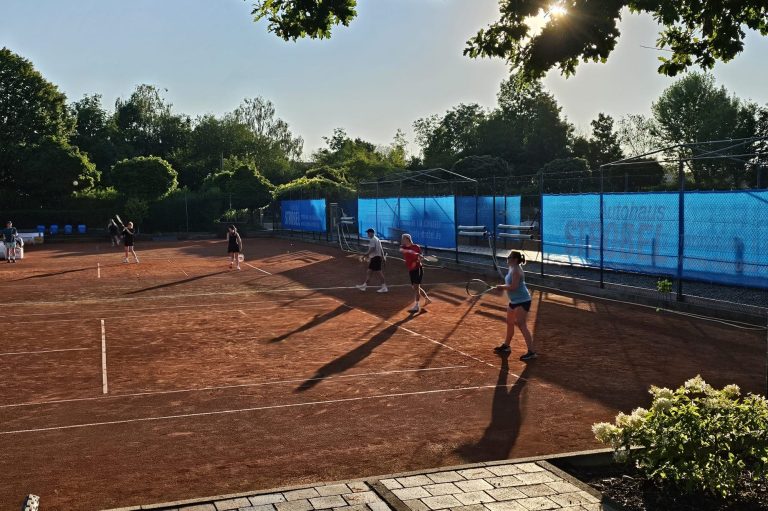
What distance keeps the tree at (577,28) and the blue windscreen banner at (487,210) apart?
18662mm

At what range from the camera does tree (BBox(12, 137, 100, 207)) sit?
192 ft

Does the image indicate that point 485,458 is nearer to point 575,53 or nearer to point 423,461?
point 423,461

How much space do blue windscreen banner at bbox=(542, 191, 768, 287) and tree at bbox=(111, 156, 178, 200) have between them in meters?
43.3

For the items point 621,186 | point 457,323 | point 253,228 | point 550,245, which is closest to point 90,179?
point 253,228

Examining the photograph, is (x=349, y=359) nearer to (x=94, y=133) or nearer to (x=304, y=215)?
(x=304, y=215)

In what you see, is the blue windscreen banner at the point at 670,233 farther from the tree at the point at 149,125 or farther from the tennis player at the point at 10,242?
the tree at the point at 149,125

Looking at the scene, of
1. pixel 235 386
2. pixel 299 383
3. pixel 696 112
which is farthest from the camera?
pixel 696 112

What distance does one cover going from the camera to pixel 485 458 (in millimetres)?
7816

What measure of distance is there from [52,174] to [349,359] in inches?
2062

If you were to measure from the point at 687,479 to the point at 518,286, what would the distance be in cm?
649

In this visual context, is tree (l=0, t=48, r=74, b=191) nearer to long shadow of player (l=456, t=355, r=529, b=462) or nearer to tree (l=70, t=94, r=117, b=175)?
tree (l=70, t=94, r=117, b=175)

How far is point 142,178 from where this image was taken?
5928 cm

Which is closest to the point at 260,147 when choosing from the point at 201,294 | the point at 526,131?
the point at 526,131

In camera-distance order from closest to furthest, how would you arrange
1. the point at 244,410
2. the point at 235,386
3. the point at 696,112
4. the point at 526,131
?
the point at 244,410 → the point at 235,386 → the point at 696,112 → the point at 526,131
